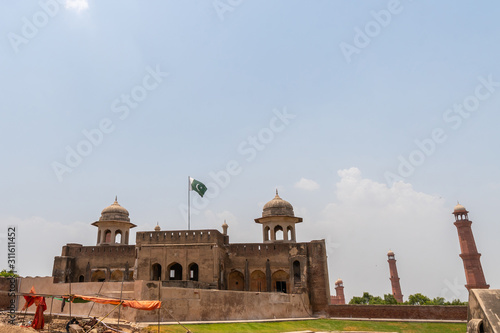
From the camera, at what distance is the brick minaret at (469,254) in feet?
132

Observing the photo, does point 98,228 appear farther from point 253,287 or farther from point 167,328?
point 167,328

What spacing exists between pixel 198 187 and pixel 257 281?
7.92m

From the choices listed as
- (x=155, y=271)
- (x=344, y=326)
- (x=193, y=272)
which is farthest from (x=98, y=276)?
(x=344, y=326)

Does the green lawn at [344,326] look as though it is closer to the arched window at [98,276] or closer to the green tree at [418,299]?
the arched window at [98,276]

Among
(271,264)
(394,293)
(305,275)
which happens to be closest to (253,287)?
(271,264)

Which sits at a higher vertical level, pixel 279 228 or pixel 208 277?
pixel 279 228

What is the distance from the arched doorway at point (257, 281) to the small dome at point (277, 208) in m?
4.32

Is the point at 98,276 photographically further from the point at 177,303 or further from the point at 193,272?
the point at 177,303

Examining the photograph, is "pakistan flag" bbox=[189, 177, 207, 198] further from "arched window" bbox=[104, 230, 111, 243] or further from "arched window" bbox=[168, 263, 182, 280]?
"arched window" bbox=[104, 230, 111, 243]

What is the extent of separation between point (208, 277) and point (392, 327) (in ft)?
35.8

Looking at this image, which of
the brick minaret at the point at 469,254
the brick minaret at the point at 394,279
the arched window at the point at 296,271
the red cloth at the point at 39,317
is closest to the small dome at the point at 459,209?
the brick minaret at the point at 469,254

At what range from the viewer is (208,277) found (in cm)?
2470

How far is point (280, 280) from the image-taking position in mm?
27359

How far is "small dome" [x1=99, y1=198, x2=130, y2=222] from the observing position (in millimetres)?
30000
